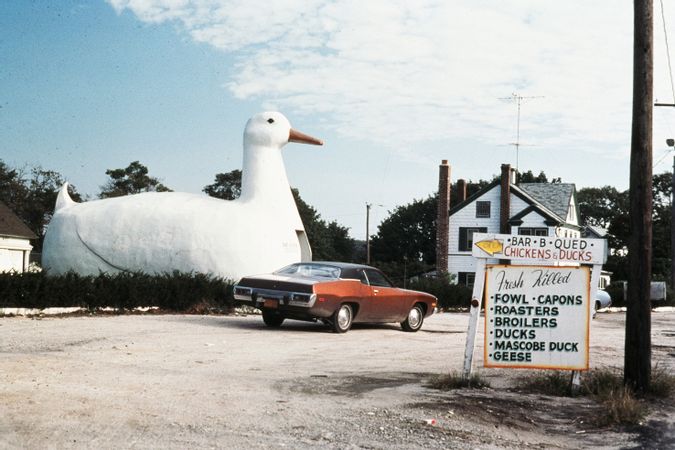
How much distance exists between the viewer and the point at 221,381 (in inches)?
377

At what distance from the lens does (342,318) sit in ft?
56.0

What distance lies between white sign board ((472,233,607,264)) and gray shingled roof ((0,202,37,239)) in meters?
35.2

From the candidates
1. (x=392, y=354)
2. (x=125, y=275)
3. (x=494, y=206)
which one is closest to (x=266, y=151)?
(x=125, y=275)

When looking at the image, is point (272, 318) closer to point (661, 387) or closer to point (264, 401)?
point (661, 387)

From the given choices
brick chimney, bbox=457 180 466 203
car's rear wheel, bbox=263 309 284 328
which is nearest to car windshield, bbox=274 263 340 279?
car's rear wheel, bbox=263 309 284 328

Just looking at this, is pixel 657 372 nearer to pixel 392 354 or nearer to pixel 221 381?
pixel 392 354

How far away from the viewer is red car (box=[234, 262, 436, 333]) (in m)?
16.1

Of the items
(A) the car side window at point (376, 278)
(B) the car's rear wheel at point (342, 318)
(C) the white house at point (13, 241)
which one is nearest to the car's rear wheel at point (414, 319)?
(A) the car side window at point (376, 278)

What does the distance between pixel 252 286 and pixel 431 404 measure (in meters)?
8.41

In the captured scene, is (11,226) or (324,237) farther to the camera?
(324,237)

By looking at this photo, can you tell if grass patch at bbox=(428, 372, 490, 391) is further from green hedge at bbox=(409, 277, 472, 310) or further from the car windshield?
green hedge at bbox=(409, 277, 472, 310)

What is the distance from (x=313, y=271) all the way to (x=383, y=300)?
162 centimetres

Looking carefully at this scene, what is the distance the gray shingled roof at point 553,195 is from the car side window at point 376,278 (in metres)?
42.7

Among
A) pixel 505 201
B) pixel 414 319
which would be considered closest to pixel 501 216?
pixel 505 201
